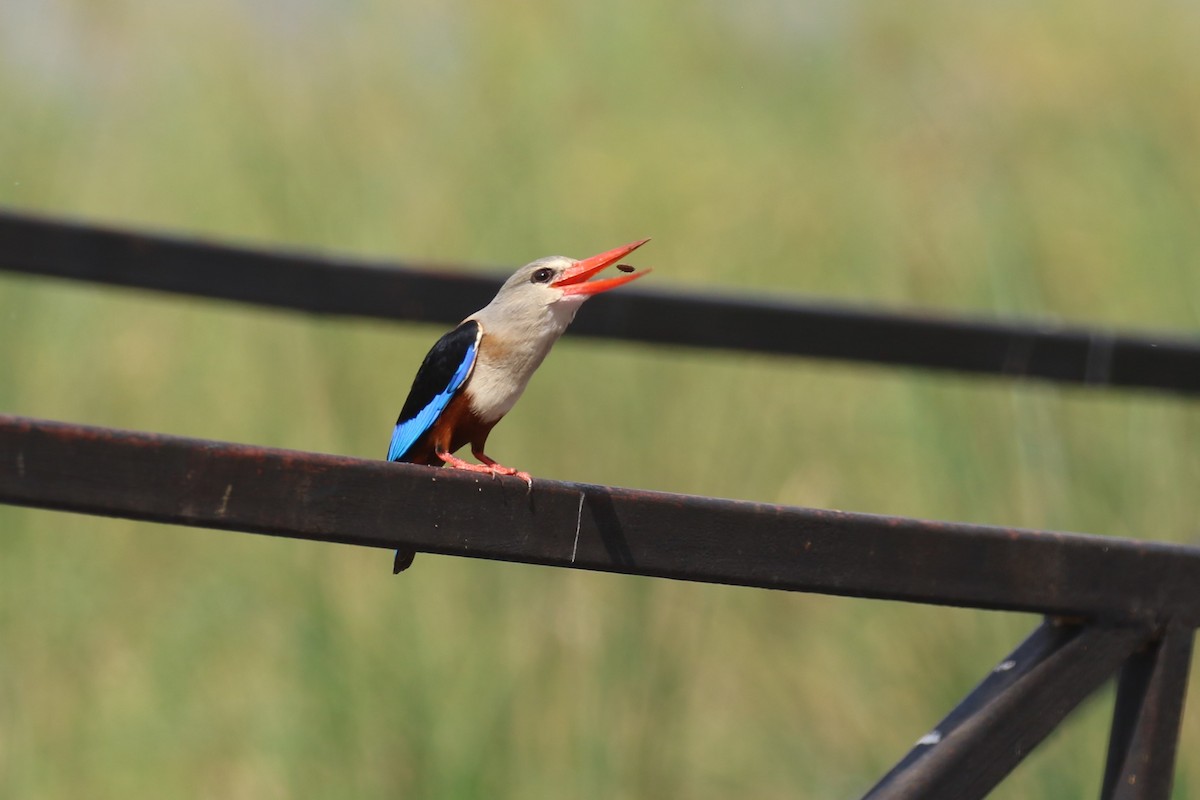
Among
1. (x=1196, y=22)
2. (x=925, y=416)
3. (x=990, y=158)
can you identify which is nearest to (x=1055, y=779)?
(x=925, y=416)

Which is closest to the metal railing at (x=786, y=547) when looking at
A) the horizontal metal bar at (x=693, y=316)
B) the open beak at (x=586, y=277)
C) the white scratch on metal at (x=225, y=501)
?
the white scratch on metal at (x=225, y=501)

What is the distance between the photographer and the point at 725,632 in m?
3.85

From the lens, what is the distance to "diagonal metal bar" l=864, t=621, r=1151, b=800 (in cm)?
146

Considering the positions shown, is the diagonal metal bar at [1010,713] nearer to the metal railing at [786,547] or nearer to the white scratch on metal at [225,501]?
the metal railing at [786,547]

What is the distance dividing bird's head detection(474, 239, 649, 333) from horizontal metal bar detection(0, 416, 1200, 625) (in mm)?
356

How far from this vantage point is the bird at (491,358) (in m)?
1.67

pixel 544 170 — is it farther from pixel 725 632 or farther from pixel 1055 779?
pixel 1055 779

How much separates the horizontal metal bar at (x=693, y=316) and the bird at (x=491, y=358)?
1082mm

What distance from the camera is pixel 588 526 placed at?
133 cm

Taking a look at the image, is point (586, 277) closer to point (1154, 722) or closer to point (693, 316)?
point (1154, 722)

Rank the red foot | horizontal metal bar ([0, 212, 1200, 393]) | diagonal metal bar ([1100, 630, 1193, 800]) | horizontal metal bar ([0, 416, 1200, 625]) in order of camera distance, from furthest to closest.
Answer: horizontal metal bar ([0, 212, 1200, 393]) < diagonal metal bar ([1100, 630, 1193, 800]) < the red foot < horizontal metal bar ([0, 416, 1200, 625])

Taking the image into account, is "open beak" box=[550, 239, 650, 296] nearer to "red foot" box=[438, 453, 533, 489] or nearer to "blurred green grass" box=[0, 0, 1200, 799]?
"red foot" box=[438, 453, 533, 489]

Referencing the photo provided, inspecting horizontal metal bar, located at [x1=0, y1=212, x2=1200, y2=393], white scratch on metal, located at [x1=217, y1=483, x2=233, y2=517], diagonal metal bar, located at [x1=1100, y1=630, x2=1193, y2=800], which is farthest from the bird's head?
horizontal metal bar, located at [x1=0, y1=212, x2=1200, y2=393]

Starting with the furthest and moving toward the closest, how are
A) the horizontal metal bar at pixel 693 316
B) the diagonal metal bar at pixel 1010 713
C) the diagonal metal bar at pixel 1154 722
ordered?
the horizontal metal bar at pixel 693 316 → the diagonal metal bar at pixel 1154 722 → the diagonal metal bar at pixel 1010 713
